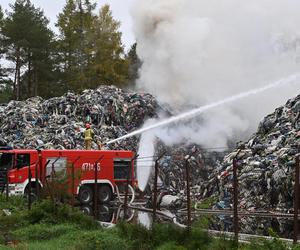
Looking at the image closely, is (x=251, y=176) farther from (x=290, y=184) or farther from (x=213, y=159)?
(x=213, y=159)

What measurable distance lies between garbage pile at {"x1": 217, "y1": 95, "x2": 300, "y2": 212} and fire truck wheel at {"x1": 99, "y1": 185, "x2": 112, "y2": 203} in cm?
484

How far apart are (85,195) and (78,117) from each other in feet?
39.8

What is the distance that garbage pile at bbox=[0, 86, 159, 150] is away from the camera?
30.2 m

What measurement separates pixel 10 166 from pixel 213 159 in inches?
443

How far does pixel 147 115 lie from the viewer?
33.5 meters

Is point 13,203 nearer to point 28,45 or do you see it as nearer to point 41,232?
point 41,232

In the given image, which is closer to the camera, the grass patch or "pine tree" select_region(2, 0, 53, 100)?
the grass patch

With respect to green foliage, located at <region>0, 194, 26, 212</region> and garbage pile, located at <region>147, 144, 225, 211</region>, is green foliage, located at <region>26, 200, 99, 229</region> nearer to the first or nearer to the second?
green foliage, located at <region>0, 194, 26, 212</region>

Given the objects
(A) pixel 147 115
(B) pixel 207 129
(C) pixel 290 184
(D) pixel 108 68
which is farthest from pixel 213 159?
(D) pixel 108 68

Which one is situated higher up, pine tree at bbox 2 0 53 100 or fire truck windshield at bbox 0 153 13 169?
pine tree at bbox 2 0 53 100

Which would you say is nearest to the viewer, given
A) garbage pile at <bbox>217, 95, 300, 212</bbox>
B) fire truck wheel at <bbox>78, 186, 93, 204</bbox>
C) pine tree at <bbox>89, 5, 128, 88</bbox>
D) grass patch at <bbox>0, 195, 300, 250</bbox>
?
grass patch at <bbox>0, 195, 300, 250</bbox>

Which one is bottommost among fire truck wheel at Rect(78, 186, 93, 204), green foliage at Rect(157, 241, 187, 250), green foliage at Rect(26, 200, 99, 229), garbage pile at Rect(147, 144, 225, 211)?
green foliage at Rect(157, 241, 187, 250)

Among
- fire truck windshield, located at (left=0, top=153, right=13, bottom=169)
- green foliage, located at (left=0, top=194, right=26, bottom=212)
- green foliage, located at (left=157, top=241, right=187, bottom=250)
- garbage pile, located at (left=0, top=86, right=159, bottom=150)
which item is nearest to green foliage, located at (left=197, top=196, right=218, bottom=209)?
green foliage, located at (left=0, top=194, right=26, bottom=212)

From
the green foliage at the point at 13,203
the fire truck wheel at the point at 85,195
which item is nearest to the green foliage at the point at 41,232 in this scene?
the green foliage at the point at 13,203
